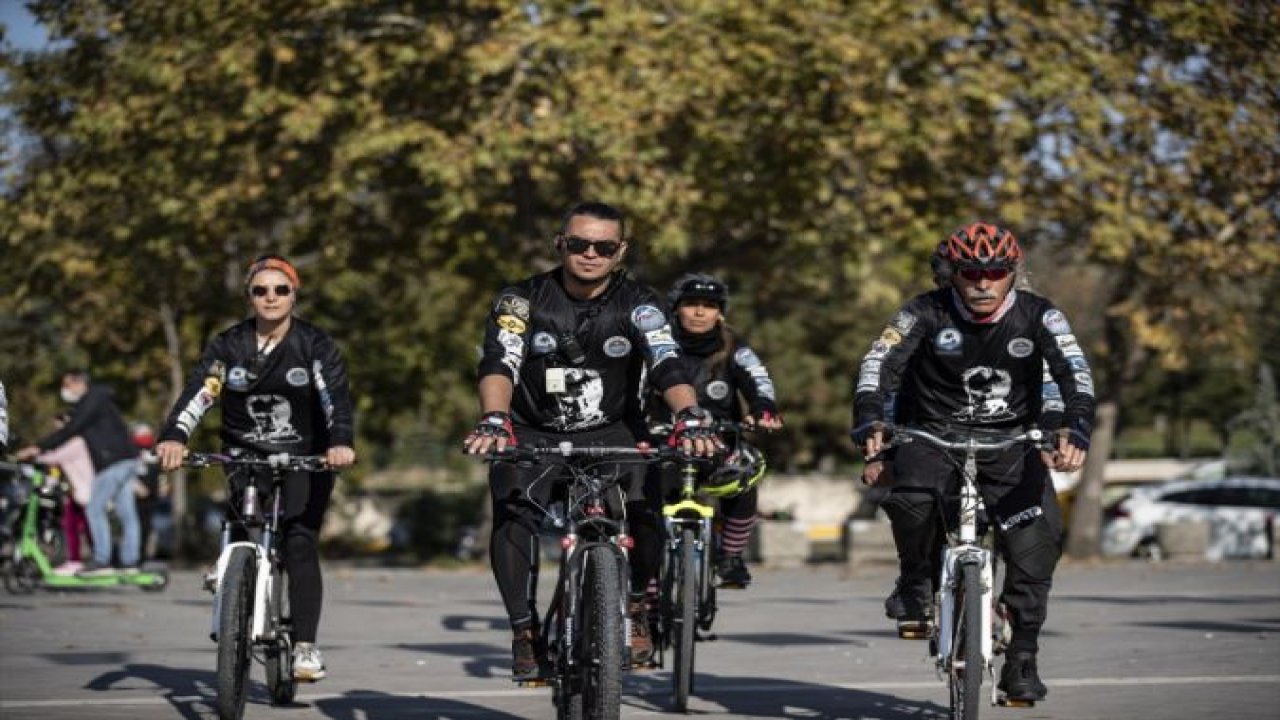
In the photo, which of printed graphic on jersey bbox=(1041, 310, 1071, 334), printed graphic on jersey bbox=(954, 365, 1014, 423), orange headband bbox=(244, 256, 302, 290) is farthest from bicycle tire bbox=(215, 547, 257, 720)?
printed graphic on jersey bbox=(1041, 310, 1071, 334)

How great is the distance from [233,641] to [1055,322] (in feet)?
11.4

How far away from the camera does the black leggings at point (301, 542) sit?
33.5ft

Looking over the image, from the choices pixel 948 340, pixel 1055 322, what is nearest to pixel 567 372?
pixel 948 340

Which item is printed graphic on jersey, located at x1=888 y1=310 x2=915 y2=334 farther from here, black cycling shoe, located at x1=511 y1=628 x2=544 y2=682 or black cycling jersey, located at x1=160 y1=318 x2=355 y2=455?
black cycling jersey, located at x1=160 y1=318 x2=355 y2=455

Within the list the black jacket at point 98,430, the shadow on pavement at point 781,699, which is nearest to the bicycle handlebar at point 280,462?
the shadow on pavement at point 781,699

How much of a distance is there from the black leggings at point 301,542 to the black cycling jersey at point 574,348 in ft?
6.11

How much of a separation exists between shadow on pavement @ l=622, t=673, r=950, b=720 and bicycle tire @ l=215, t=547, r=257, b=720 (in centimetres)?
197

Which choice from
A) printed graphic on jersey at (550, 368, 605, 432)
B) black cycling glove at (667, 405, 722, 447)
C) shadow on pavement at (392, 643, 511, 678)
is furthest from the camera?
shadow on pavement at (392, 643, 511, 678)

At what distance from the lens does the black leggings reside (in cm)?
1021

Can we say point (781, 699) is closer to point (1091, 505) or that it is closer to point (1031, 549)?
point (1031, 549)

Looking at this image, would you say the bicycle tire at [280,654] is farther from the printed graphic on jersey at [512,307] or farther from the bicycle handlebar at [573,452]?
the bicycle handlebar at [573,452]

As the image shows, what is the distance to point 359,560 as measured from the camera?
127ft

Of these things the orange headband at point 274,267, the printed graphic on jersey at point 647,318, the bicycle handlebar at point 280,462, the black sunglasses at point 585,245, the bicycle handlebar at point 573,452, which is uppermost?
the black sunglasses at point 585,245

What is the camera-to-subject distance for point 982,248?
349 inches
